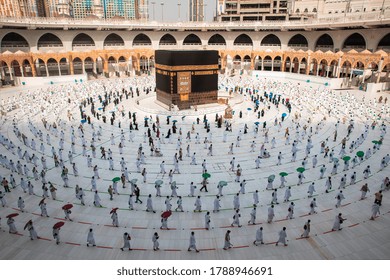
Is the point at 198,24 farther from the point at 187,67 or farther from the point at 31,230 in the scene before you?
the point at 31,230

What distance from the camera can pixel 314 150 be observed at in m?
16.6

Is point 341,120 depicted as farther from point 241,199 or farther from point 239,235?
point 239,235

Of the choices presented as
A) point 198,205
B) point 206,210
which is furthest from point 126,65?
point 198,205

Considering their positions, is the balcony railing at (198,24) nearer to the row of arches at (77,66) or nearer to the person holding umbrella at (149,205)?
the row of arches at (77,66)

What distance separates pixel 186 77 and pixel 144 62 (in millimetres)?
30509

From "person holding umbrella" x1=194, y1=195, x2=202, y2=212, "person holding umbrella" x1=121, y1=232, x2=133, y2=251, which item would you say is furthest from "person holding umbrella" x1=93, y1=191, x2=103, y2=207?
"person holding umbrella" x1=194, y1=195, x2=202, y2=212

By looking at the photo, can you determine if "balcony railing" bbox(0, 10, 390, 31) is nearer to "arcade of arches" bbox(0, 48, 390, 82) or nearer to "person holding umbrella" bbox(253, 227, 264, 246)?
"arcade of arches" bbox(0, 48, 390, 82)

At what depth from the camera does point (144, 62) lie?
53500 millimetres

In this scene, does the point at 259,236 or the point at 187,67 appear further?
the point at 187,67

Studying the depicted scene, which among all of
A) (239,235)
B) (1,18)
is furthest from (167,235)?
(1,18)

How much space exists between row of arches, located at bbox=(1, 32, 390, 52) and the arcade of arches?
243cm

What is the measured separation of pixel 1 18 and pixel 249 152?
3852 centimetres

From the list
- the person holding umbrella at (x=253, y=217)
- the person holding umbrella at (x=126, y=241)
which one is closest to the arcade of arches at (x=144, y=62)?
the person holding umbrella at (x=253, y=217)

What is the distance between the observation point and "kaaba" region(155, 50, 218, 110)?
25188mm
